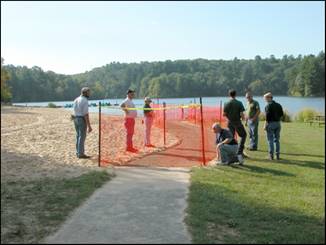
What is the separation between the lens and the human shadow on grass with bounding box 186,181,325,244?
6125 mm

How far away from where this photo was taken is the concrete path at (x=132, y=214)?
6223 millimetres

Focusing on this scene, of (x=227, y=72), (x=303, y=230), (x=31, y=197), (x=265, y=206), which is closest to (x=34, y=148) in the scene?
(x=31, y=197)

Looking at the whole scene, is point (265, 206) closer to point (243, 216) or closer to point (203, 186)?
A: point (243, 216)

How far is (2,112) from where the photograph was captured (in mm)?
4836

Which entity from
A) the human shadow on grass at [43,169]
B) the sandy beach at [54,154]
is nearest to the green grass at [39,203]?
the sandy beach at [54,154]

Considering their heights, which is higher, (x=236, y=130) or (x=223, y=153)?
(x=236, y=130)

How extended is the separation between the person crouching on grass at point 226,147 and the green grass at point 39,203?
2.91m

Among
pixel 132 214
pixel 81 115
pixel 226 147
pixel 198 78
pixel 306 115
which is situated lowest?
pixel 132 214

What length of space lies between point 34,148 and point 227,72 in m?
66.5

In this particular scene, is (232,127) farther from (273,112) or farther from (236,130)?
(273,112)

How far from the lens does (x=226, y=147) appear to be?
38.8ft

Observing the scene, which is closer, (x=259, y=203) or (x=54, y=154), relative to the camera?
(x=259, y=203)

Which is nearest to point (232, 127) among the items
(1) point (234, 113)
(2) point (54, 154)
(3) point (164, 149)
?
(1) point (234, 113)

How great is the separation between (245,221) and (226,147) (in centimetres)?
503
